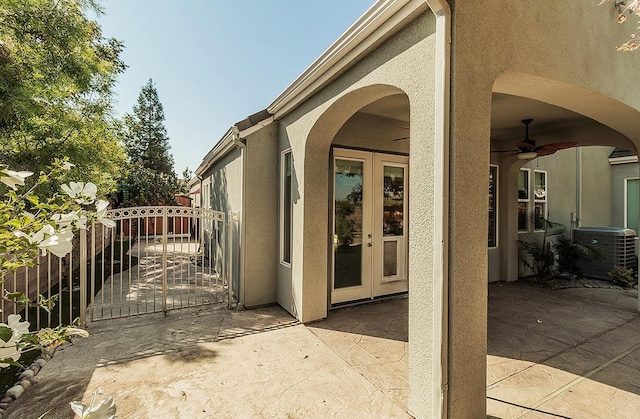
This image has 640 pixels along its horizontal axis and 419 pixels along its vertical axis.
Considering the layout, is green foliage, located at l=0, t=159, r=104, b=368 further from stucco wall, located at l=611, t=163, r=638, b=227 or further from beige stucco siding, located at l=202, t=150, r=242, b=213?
stucco wall, located at l=611, t=163, r=638, b=227

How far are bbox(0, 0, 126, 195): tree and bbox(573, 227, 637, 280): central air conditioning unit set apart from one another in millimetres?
14080

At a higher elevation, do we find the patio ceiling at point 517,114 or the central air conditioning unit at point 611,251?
the patio ceiling at point 517,114

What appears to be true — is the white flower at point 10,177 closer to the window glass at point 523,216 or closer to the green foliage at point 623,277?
the window glass at point 523,216

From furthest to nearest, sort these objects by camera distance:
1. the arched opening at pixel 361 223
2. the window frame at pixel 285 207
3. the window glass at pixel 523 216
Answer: the window glass at pixel 523 216 < the window frame at pixel 285 207 < the arched opening at pixel 361 223

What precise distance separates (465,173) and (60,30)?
7.95 m

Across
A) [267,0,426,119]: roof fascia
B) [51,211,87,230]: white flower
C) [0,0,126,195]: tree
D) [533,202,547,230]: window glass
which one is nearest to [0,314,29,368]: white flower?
[51,211,87,230]: white flower

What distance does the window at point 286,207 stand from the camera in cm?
636

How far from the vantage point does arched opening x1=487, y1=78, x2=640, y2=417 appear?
3.74m

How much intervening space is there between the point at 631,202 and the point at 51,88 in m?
17.7

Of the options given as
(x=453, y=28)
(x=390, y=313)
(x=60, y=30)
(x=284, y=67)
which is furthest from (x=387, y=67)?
(x=284, y=67)

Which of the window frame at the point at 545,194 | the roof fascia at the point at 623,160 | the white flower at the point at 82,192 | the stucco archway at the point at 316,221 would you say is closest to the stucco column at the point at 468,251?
the stucco archway at the point at 316,221

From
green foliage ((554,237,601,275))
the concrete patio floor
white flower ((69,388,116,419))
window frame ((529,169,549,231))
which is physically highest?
window frame ((529,169,549,231))

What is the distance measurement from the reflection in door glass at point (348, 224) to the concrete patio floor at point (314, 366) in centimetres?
85

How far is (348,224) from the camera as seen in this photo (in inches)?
256
